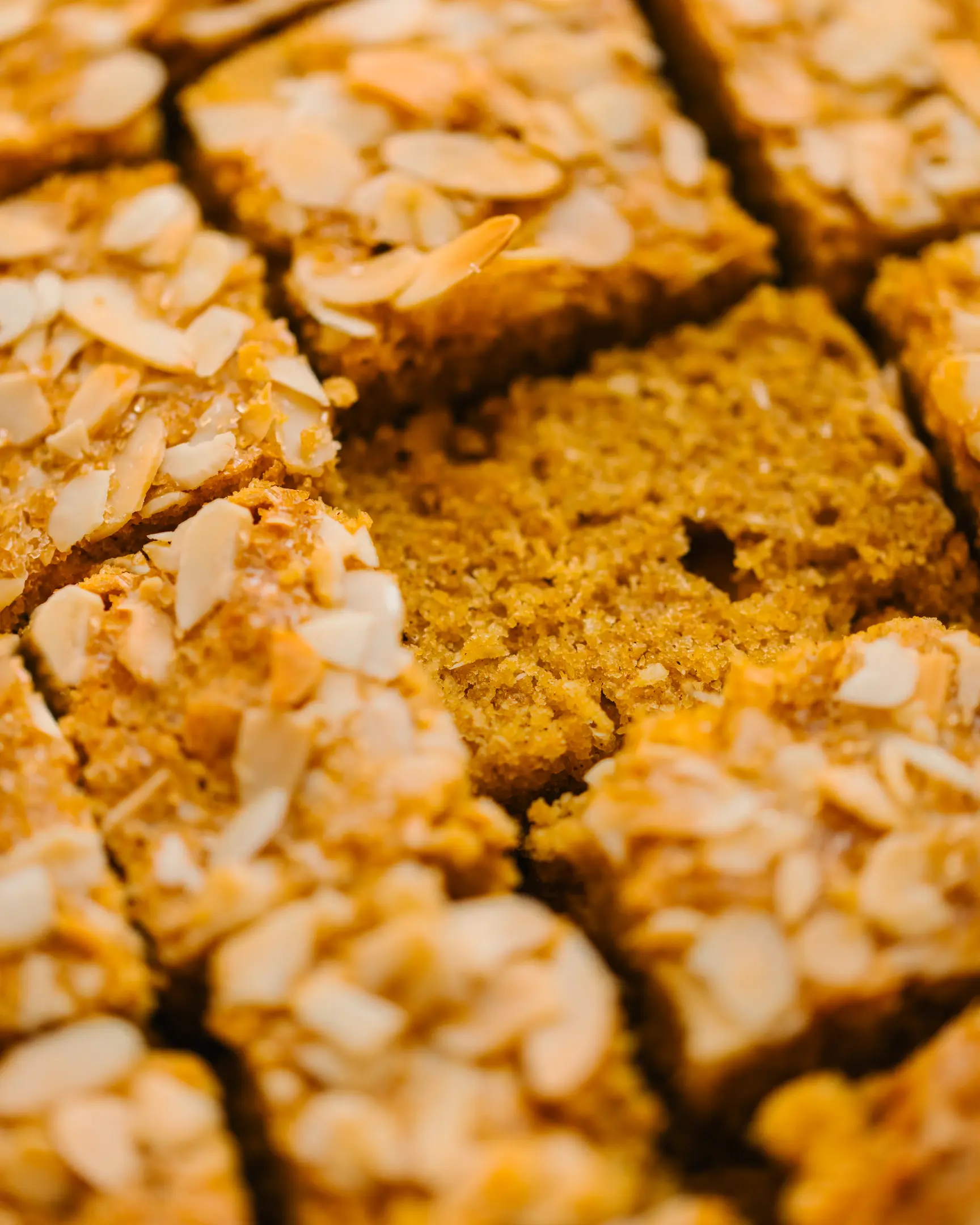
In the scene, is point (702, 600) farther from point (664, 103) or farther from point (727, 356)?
point (664, 103)

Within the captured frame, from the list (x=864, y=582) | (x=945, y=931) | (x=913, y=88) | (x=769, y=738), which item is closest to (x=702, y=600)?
(x=864, y=582)

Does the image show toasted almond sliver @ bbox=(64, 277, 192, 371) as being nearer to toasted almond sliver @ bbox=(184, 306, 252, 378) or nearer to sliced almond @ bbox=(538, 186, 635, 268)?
toasted almond sliver @ bbox=(184, 306, 252, 378)

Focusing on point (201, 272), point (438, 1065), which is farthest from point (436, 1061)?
point (201, 272)

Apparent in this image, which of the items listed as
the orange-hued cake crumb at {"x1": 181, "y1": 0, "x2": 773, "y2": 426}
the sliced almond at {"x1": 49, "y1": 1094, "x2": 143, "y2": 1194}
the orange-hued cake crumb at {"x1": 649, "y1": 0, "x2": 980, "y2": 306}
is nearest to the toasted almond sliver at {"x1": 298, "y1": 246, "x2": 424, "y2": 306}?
the orange-hued cake crumb at {"x1": 181, "y1": 0, "x2": 773, "y2": 426}

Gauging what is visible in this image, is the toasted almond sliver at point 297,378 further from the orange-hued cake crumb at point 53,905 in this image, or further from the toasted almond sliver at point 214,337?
the orange-hued cake crumb at point 53,905

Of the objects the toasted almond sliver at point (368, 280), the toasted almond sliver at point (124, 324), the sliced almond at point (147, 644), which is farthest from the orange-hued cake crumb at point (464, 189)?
the sliced almond at point (147, 644)
